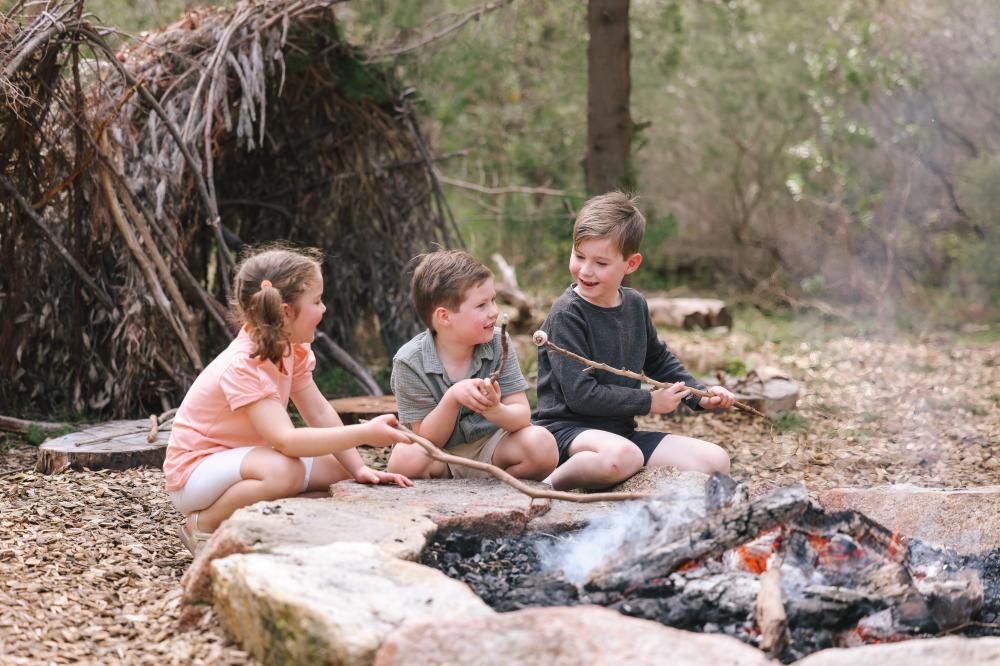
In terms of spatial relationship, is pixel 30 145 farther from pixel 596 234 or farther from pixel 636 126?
pixel 636 126

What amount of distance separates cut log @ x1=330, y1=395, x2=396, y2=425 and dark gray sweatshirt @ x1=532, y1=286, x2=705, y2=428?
4.38ft

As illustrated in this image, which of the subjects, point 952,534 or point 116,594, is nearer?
point 116,594

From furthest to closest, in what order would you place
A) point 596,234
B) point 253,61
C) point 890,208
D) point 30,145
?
point 890,208 < point 253,61 < point 30,145 < point 596,234

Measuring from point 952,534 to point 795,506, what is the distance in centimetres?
82

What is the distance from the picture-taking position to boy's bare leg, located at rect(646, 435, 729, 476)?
12.3 feet

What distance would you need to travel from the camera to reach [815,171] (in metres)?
10.7

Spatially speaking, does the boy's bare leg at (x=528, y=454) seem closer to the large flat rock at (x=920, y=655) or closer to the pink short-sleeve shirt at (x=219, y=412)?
the pink short-sleeve shirt at (x=219, y=412)

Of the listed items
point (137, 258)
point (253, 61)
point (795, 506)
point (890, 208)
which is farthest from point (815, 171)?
point (795, 506)

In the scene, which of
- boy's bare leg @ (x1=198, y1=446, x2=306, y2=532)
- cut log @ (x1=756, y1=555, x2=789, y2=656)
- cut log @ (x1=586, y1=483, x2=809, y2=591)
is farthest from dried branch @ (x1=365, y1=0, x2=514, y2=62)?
cut log @ (x1=756, y1=555, x2=789, y2=656)

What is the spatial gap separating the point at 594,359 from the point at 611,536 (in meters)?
0.85

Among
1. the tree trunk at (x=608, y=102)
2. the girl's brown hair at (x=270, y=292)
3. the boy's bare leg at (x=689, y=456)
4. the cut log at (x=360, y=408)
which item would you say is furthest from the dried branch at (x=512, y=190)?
the girl's brown hair at (x=270, y=292)

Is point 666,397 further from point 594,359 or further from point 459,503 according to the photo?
point 459,503

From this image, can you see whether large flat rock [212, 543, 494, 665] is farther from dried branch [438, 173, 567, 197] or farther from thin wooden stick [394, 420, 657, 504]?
dried branch [438, 173, 567, 197]

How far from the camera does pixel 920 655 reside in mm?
2070
